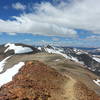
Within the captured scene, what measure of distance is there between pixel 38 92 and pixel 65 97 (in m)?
5.04

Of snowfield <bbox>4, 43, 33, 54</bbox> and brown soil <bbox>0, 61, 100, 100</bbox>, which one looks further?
snowfield <bbox>4, 43, 33, 54</bbox>

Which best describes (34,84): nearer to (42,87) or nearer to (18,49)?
(42,87)

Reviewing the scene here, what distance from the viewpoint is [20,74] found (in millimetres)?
47750

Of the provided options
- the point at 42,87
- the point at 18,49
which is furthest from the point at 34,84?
the point at 18,49

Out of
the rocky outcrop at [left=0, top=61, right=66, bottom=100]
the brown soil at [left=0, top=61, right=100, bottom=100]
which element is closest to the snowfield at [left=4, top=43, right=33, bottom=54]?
the rocky outcrop at [left=0, top=61, right=66, bottom=100]

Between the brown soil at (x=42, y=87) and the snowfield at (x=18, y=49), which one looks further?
the snowfield at (x=18, y=49)

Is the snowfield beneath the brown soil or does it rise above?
beneath

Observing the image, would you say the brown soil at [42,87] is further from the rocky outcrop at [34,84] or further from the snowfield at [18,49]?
the snowfield at [18,49]

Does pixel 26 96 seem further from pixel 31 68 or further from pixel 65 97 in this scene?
pixel 31 68

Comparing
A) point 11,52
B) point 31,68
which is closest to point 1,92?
point 31,68

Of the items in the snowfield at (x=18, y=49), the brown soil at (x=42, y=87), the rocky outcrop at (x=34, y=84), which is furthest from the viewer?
the snowfield at (x=18, y=49)

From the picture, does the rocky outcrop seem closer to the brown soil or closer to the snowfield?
the brown soil

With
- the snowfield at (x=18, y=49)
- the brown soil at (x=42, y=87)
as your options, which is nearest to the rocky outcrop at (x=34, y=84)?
the brown soil at (x=42, y=87)

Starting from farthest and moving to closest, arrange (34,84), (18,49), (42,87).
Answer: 1. (18,49)
2. (34,84)
3. (42,87)
